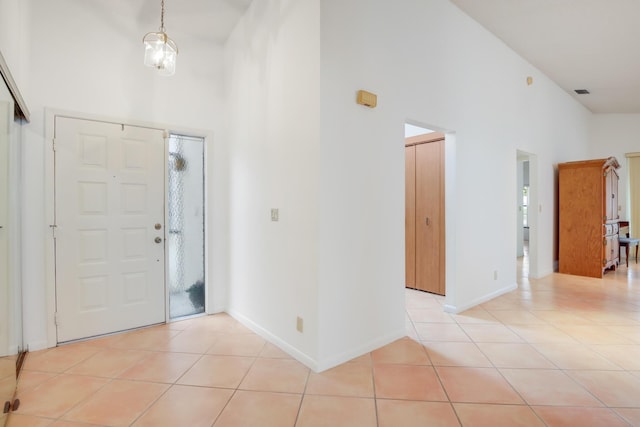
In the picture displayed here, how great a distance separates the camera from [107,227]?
2.94 metres

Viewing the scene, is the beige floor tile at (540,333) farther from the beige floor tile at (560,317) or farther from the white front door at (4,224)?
the white front door at (4,224)

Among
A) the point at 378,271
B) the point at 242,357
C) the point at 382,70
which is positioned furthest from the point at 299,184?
the point at 242,357

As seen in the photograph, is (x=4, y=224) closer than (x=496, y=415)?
No

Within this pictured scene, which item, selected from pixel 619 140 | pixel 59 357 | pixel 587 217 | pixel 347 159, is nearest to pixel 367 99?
pixel 347 159

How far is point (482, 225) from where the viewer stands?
3783mm

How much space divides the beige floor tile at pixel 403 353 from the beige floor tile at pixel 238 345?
0.97 metres

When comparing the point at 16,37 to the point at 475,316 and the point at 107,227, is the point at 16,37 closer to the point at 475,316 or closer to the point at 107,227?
the point at 107,227

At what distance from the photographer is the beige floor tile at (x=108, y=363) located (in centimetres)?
229

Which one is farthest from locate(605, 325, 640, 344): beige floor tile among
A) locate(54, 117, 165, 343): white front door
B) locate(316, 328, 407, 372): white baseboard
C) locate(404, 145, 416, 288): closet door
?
locate(54, 117, 165, 343): white front door

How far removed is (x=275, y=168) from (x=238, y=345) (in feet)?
5.09

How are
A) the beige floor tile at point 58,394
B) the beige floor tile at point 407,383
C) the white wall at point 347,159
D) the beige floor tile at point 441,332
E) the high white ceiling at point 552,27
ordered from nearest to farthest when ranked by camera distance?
the beige floor tile at point 58,394
the beige floor tile at point 407,383
the white wall at point 347,159
the beige floor tile at point 441,332
the high white ceiling at point 552,27

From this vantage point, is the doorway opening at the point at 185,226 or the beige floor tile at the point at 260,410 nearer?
the beige floor tile at the point at 260,410

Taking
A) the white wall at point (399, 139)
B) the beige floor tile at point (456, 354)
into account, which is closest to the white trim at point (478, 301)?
the white wall at point (399, 139)

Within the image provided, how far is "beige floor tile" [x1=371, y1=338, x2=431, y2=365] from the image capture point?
2.42m
